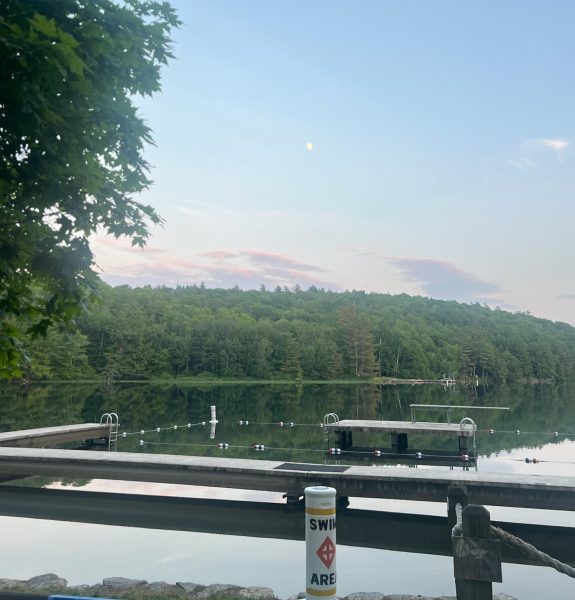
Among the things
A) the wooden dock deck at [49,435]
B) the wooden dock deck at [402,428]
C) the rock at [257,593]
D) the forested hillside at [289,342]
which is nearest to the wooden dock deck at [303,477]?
the rock at [257,593]

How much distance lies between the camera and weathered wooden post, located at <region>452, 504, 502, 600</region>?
5.35 m

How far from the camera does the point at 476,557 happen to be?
17.7 ft

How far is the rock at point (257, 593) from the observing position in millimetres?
8398

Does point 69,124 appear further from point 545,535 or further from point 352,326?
point 352,326

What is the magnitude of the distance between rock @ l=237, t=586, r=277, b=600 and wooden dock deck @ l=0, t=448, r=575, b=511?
4.69 meters

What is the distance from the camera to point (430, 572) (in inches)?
421

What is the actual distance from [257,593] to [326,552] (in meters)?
3.74

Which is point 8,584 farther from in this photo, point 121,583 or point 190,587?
point 190,587

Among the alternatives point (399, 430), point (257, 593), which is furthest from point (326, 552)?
point (399, 430)

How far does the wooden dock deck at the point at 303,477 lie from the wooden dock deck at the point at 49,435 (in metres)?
5.13

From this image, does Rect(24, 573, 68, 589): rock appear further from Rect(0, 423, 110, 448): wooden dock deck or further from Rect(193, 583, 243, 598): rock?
Rect(0, 423, 110, 448): wooden dock deck

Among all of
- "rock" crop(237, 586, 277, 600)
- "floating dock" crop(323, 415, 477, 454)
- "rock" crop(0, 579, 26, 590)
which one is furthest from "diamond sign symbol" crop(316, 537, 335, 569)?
"floating dock" crop(323, 415, 477, 454)

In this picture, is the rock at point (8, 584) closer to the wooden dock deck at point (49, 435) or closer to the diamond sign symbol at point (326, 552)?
the diamond sign symbol at point (326, 552)

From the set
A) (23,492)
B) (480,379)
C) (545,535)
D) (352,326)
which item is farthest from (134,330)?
(545,535)
